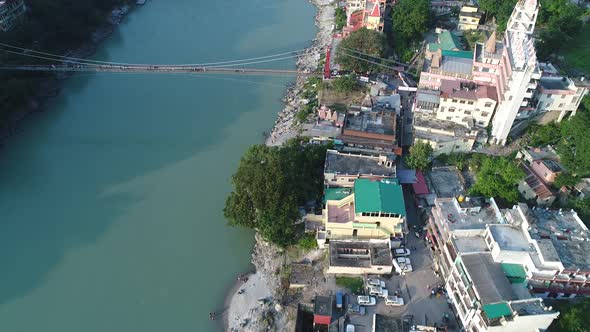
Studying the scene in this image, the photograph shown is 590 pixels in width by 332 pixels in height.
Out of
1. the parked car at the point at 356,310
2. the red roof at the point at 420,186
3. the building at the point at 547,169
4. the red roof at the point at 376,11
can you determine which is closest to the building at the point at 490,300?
the parked car at the point at 356,310

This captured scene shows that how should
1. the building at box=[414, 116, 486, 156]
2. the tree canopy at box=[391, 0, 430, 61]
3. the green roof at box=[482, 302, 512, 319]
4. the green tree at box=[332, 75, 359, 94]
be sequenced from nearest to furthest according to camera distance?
the green roof at box=[482, 302, 512, 319] → the building at box=[414, 116, 486, 156] → the green tree at box=[332, 75, 359, 94] → the tree canopy at box=[391, 0, 430, 61]

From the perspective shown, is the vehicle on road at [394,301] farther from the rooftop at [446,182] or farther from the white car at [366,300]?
the rooftop at [446,182]

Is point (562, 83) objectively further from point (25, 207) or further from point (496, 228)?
point (25, 207)

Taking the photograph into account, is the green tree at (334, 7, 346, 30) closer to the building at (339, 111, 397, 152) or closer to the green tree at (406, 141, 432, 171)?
the building at (339, 111, 397, 152)

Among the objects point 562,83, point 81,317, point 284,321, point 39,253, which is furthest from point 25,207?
point 562,83

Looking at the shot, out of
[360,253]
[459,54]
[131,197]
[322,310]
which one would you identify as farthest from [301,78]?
[322,310]

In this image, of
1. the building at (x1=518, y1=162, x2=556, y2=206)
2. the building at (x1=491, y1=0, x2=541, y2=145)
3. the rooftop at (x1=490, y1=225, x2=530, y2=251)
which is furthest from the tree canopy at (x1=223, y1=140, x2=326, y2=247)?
the building at (x1=491, y1=0, x2=541, y2=145)
